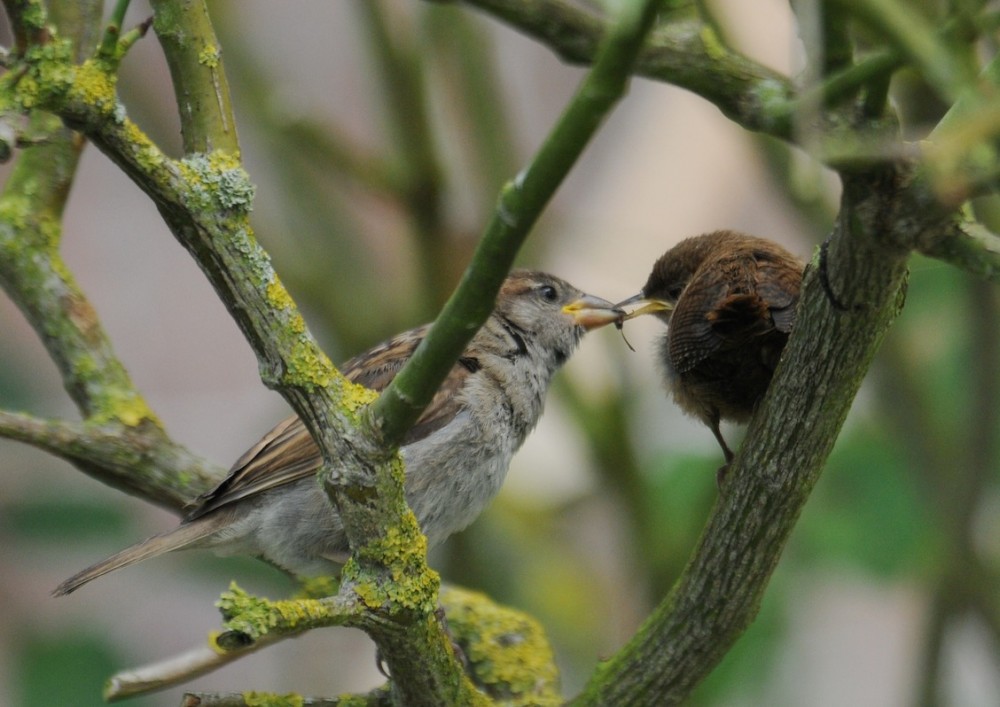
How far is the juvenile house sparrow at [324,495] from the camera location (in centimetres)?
304

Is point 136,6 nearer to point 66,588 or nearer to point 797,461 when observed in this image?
point 66,588

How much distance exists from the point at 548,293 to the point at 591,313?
7.9 inches

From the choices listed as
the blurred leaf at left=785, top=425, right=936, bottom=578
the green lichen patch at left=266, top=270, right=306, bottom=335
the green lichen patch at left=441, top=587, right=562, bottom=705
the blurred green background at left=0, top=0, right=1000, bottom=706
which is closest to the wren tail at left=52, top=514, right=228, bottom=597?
the green lichen patch at left=441, top=587, right=562, bottom=705

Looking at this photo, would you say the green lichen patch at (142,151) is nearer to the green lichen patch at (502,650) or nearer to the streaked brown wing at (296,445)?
the streaked brown wing at (296,445)

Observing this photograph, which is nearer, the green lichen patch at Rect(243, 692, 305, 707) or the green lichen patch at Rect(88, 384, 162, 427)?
the green lichen patch at Rect(243, 692, 305, 707)

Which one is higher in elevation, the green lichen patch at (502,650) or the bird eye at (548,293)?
the bird eye at (548,293)

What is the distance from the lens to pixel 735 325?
90.9 inches

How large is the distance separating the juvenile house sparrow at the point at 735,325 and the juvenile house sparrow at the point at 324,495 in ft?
2.16

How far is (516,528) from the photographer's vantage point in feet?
16.2

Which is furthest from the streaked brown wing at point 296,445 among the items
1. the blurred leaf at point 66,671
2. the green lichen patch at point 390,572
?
the blurred leaf at point 66,671

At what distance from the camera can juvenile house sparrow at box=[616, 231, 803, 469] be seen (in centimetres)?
230

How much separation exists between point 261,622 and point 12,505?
11.7 ft

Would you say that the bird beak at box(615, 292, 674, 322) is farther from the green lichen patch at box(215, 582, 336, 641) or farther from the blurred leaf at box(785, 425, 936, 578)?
the green lichen patch at box(215, 582, 336, 641)

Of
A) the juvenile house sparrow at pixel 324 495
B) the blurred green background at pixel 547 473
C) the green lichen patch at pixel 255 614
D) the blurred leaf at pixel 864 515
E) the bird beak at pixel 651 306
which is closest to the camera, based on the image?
the green lichen patch at pixel 255 614
